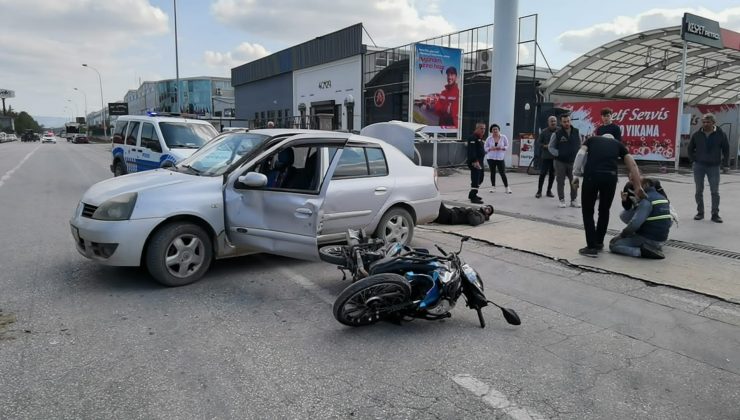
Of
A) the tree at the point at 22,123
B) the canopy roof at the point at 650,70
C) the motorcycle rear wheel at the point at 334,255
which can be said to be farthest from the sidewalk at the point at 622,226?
the tree at the point at 22,123

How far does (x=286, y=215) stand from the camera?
515cm

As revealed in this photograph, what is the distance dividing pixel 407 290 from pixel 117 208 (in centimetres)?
288

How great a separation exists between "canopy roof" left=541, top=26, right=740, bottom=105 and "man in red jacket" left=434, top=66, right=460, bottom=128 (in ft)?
19.0

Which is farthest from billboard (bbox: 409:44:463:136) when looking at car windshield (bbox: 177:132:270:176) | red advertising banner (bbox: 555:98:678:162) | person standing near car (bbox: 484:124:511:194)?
car windshield (bbox: 177:132:270:176)

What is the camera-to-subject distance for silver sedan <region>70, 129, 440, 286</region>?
4977mm

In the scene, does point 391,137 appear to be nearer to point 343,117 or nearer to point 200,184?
point 200,184

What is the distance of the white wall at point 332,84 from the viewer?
102 feet

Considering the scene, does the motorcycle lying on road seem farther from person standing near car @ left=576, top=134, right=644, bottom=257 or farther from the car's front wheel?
person standing near car @ left=576, top=134, right=644, bottom=257

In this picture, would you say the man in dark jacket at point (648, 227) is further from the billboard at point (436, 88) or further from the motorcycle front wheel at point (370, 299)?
the billboard at point (436, 88)

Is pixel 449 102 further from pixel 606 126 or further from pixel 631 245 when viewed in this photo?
pixel 631 245

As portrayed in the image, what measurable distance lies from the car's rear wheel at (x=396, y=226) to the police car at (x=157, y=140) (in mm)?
5631

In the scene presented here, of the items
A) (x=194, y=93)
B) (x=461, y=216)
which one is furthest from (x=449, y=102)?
(x=194, y=93)

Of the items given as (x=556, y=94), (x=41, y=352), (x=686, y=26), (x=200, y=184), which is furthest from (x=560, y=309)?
(x=556, y=94)

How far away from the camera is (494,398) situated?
3195 mm
